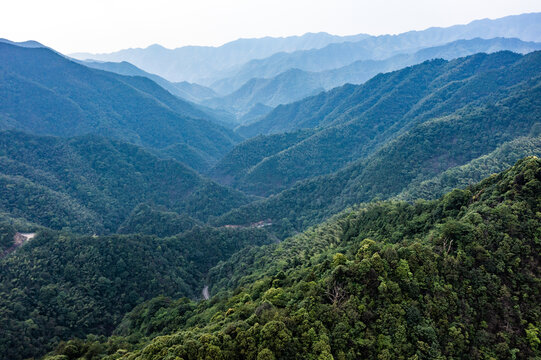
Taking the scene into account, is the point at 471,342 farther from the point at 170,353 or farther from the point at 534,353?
the point at 170,353

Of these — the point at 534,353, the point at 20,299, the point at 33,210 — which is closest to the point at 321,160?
the point at 33,210

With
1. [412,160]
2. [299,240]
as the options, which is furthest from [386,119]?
[299,240]

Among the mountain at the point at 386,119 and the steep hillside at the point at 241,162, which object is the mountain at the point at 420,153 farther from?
the steep hillside at the point at 241,162

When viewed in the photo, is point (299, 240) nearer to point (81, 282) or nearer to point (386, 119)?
point (81, 282)

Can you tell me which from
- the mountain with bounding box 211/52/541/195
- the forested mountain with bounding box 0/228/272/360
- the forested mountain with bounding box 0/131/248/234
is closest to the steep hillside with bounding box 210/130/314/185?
the mountain with bounding box 211/52/541/195

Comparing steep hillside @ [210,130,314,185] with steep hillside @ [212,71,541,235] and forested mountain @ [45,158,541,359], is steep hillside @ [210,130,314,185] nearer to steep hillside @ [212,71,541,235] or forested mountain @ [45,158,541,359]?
steep hillside @ [212,71,541,235]

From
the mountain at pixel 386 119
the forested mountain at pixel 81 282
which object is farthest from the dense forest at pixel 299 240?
the mountain at pixel 386 119
